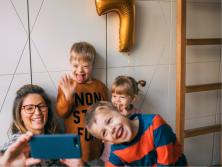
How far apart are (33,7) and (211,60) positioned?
1.03 metres

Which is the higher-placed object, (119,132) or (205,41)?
(205,41)

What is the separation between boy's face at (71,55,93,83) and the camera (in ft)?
4.63

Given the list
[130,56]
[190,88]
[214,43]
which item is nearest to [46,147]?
[130,56]

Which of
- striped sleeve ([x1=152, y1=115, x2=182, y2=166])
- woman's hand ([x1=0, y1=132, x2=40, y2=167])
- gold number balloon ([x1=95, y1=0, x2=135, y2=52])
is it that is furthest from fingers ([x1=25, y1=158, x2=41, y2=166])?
gold number balloon ([x1=95, y1=0, x2=135, y2=52])

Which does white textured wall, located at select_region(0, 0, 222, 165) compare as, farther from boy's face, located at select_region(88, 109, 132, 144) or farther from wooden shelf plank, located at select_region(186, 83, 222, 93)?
boy's face, located at select_region(88, 109, 132, 144)

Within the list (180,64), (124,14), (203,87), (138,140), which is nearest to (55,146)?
(138,140)

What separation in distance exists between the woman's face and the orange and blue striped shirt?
1.09ft

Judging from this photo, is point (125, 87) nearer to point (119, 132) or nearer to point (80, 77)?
point (80, 77)

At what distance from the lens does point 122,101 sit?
1.43 meters

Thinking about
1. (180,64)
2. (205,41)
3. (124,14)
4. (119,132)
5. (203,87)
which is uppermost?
(124,14)

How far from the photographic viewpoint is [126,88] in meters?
1.42

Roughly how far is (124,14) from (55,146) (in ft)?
2.32

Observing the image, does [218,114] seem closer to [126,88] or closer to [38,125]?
[126,88]

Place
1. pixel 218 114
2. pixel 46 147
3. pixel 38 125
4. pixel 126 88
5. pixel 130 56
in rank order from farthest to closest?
1. pixel 218 114
2. pixel 130 56
3. pixel 126 88
4. pixel 38 125
5. pixel 46 147
